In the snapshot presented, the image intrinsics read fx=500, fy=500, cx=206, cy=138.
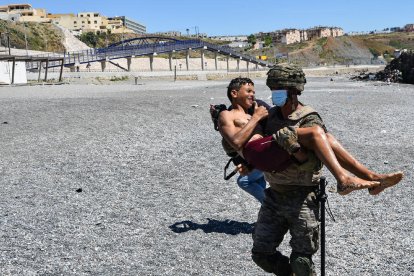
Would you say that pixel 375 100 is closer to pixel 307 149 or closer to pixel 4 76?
pixel 307 149

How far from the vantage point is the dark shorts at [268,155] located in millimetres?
3404

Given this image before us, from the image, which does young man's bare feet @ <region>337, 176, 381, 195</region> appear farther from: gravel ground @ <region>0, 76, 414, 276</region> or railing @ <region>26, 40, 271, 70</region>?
railing @ <region>26, 40, 271, 70</region>

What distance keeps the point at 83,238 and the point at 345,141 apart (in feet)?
32.0

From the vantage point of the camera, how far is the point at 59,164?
1142 cm

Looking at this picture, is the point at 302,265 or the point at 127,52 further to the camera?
the point at 127,52

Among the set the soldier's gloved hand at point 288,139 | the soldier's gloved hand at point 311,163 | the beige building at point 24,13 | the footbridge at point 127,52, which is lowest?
the soldier's gloved hand at point 311,163

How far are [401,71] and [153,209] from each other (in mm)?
52626

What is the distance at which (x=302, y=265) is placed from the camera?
12.1ft

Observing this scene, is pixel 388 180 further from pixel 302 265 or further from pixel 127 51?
pixel 127 51

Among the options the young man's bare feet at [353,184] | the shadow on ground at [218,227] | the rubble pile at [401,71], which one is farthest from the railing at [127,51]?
the young man's bare feet at [353,184]

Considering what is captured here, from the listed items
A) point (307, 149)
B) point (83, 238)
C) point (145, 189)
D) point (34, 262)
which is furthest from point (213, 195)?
point (307, 149)

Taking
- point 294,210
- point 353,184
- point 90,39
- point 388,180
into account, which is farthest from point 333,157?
point 90,39

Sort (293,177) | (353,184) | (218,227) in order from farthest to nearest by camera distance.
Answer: (218,227), (293,177), (353,184)

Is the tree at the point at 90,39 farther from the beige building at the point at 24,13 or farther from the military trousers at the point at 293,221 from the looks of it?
the military trousers at the point at 293,221
